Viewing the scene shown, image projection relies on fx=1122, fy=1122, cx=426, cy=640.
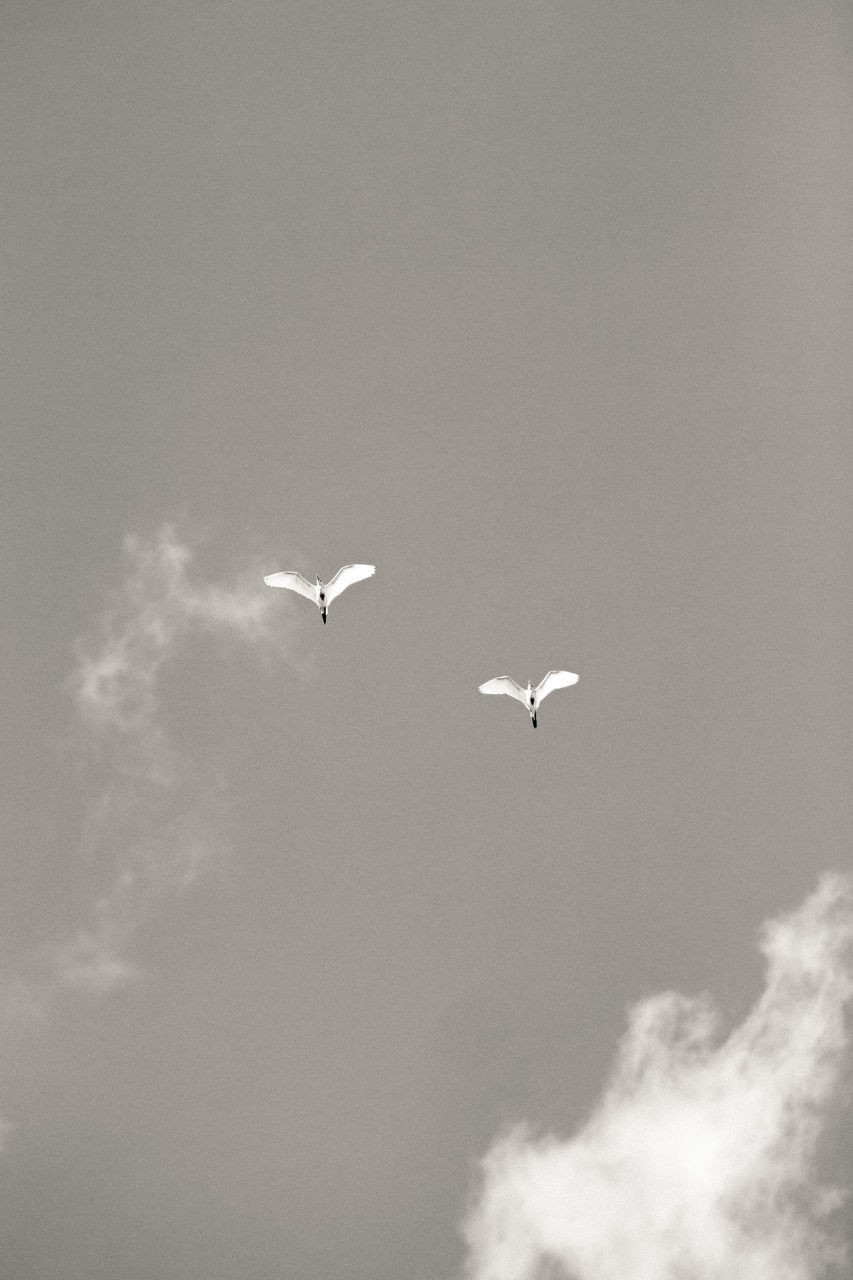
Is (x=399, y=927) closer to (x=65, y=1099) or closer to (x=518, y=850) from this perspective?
(x=518, y=850)

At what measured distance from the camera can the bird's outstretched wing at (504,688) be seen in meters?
48.2

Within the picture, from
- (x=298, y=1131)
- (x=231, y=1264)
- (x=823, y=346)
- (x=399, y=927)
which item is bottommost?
(x=231, y=1264)

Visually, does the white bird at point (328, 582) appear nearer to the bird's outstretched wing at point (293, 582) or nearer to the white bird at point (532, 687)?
the bird's outstretched wing at point (293, 582)

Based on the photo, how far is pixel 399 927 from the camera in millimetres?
54406

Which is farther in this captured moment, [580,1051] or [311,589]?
[580,1051]

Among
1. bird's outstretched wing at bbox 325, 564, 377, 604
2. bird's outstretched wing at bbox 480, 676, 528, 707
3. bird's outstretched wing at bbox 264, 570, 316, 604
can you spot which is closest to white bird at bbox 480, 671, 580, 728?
bird's outstretched wing at bbox 480, 676, 528, 707

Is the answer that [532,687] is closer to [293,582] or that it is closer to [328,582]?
[328,582]

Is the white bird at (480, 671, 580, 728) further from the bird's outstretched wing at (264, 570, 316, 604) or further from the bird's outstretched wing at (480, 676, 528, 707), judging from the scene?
the bird's outstretched wing at (264, 570, 316, 604)

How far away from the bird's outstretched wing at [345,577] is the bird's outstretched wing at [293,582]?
3.49ft

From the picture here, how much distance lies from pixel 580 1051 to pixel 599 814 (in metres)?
11.3

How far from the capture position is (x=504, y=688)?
159 feet

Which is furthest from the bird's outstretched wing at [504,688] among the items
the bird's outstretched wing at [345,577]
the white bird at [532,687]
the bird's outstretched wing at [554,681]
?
the bird's outstretched wing at [345,577]

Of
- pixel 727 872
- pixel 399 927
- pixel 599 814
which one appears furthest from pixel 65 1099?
pixel 727 872

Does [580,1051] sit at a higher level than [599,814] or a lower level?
lower
